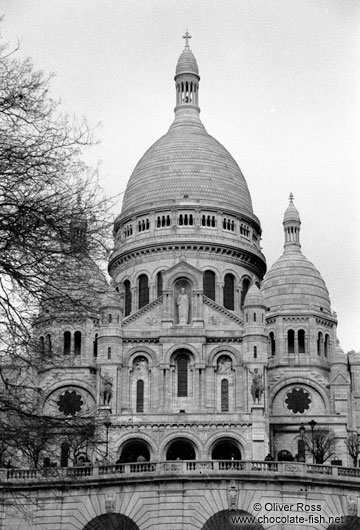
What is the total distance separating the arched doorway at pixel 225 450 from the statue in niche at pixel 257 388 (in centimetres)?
372

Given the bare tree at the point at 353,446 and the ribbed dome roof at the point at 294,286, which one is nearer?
the bare tree at the point at 353,446

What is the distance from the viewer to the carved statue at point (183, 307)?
3802 inches

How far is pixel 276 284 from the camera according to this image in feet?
358

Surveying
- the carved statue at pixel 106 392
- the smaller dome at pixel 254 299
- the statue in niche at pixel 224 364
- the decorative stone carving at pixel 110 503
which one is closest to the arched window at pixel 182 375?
the statue in niche at pixel 224 364

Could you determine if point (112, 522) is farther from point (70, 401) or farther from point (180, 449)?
point (70, 401)

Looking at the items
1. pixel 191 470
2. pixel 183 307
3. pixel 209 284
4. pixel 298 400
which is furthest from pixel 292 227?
pixel 191 470

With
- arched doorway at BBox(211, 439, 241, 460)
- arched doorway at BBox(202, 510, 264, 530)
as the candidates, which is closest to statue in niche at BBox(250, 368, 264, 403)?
arched doorway at BBox(211, 439, 241, 460)

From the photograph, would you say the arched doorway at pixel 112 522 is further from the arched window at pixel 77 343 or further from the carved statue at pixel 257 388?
the arched window at pixel 77 343

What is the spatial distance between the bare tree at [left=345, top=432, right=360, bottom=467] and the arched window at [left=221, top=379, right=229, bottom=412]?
8938 millimetres

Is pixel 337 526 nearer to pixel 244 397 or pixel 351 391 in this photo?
pixel 244 397

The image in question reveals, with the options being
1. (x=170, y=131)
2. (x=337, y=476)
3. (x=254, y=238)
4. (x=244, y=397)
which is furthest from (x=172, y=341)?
(x=337, y=476)

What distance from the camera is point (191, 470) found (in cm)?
5428

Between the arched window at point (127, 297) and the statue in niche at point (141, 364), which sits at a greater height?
the arched window at point (127, 297)

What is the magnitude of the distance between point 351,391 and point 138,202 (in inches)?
960
